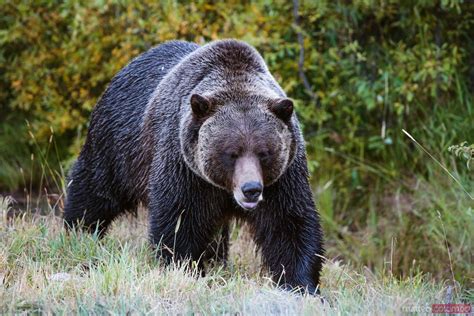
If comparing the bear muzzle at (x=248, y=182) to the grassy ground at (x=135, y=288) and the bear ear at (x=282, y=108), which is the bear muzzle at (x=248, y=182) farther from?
the grassy ground at (x=135, y=288)

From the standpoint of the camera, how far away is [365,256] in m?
9.59

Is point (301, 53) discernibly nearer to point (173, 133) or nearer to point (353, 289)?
point (173, 133)

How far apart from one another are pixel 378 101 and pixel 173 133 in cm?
452

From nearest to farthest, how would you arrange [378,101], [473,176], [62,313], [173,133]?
[62,313] → [173,133] → [473,176] → [378,101]

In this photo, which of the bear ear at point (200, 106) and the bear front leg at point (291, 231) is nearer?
the bear ear at point (200, 106)

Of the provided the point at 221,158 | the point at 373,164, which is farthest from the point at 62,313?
the point at 373,164

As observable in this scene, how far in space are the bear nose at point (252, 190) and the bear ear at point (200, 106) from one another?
62cm

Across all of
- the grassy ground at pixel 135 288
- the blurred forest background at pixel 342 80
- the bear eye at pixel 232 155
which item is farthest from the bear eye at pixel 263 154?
the blurred forest background at pixel 342 80

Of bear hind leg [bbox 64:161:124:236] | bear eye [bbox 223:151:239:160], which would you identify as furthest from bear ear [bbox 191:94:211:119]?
bear hind leg [bbox 64:161:124:236]

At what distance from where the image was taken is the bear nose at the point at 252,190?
5039 mm

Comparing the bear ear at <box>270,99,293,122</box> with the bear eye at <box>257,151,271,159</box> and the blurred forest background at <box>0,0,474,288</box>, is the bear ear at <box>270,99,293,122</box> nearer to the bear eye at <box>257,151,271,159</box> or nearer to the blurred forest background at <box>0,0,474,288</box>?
the bear eye at <box>257,151,271,159</box>

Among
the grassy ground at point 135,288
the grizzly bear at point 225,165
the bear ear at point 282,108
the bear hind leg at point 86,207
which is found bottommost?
the bear hind leg at point 86,207

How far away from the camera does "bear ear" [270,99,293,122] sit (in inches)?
211

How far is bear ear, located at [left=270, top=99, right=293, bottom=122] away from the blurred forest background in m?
3.99
